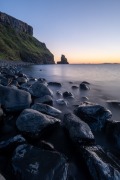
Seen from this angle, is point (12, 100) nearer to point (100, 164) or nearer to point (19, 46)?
point (100, 164)

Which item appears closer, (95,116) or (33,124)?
(33,124)

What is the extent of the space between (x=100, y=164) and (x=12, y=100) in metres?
4.91

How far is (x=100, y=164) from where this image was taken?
439cm

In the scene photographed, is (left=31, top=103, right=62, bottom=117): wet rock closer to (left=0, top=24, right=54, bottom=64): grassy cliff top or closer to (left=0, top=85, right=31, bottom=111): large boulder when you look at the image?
(left=0, top=85, right=31, bottom=111): large boulder

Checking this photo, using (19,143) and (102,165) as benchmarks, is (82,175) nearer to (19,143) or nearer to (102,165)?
(102,165)

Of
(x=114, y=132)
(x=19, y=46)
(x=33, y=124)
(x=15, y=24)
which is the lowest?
(x=114, y=132)

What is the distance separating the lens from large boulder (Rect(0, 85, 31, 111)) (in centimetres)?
805

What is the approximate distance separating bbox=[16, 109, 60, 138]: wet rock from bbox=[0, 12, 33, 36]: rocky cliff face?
513 feet

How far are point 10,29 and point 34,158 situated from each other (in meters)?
169

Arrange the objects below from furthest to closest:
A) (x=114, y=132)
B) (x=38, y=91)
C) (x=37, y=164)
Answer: (x=38, y=91)
(x=114, y=132)
(x=37, y=164)

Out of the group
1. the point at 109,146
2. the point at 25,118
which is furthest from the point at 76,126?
the point at 25,118

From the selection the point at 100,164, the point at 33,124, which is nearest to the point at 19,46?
the point at 33,124

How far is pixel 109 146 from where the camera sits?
19.5 feet

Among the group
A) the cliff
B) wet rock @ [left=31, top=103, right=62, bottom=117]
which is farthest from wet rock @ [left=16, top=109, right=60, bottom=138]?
the cliff
